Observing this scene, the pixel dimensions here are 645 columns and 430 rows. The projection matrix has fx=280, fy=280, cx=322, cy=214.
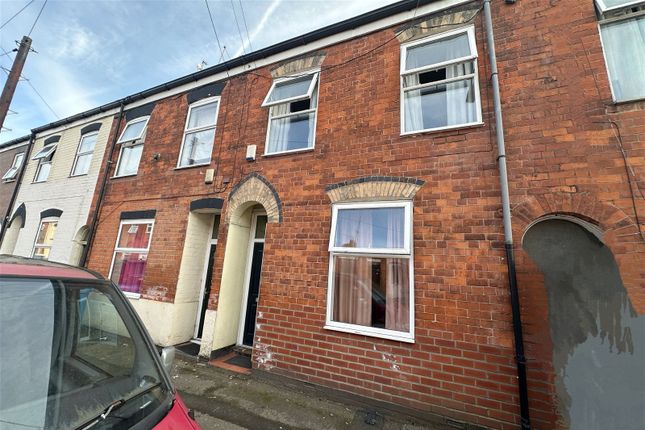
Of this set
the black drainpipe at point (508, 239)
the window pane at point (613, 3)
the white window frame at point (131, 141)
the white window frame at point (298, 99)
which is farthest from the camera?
the white window frame at point (131, 141)

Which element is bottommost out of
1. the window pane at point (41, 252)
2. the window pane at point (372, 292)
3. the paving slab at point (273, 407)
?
the paving slab at point (273, 407)

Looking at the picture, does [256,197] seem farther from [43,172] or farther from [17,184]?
[17,184]

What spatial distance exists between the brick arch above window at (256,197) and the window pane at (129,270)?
285 cm

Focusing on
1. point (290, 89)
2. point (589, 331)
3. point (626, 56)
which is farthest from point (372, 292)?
point (626, 56)

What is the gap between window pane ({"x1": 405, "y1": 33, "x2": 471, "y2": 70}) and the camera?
446 cm

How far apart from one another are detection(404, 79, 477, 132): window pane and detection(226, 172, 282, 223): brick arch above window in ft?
8.71

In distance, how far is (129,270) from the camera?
6.94 metres

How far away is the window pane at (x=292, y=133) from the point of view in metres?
5.50

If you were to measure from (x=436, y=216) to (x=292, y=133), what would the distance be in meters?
3.29

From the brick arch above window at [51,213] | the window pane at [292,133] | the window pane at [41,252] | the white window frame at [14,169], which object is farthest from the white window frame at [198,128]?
the white window frame at [14,169]

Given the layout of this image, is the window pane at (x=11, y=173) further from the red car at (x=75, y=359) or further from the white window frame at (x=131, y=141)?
the red car at (x=75, y=359)

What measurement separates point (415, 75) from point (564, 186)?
2.76 metres

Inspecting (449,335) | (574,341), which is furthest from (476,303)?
(574,341)

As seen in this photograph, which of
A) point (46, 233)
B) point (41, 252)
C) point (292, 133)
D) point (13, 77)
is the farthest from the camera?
point (46, 233)
